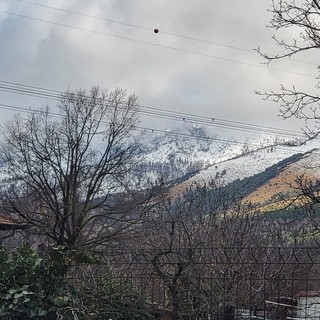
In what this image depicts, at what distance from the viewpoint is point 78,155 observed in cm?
2778

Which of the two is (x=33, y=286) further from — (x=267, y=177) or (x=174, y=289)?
(x=267, y=177)

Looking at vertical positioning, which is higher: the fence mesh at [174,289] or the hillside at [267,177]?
the hillside at [267,177]

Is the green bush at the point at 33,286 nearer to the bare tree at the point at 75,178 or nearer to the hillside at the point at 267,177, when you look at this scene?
the hillside at the point at 267,177

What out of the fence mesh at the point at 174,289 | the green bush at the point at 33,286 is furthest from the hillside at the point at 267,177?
the green bush at the point at 33,286

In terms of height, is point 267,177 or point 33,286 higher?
point 267,177

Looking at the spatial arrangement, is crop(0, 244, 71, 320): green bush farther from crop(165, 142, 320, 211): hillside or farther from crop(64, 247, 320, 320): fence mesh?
crop(165, 142, 320, 211): hillside

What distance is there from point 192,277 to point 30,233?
52.4ft

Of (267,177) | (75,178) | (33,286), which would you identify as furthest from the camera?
(267,177)

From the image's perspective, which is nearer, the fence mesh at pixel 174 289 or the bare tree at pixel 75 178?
the fence mesh at pixel 174 289

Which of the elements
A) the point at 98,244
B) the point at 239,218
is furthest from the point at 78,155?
the point at 239,218

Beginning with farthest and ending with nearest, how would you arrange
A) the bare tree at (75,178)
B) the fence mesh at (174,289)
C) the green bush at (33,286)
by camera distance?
the bare tree at (75,178)
the fence mesh at (174,289)
the green bush at (33,286)

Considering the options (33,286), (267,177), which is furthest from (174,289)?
(267,177)

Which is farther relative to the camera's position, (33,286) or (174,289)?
(174,289)

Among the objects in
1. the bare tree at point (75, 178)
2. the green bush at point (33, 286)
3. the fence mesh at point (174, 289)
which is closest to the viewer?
the green bush at point (33, 286)
